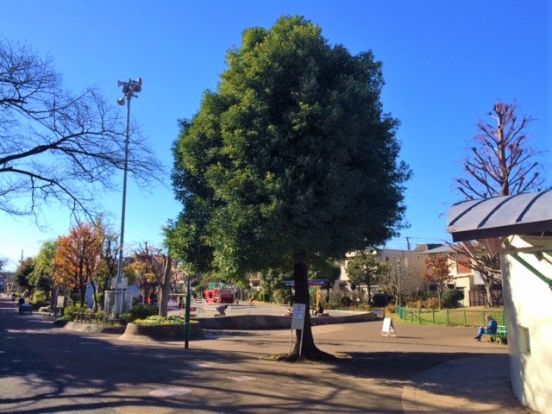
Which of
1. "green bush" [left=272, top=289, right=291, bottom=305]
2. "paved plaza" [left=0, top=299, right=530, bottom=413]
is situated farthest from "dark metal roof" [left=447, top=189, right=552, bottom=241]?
"green bush" [left=272, top=289, right=291, bottom=305]

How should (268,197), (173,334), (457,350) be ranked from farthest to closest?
(173,334) → (457,350) → (268,197)

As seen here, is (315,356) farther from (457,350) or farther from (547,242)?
(547,242)

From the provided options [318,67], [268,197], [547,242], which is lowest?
[547,242]

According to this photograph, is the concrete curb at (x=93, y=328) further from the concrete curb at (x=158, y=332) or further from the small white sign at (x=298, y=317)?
the small white sign at (x=298, y=317)

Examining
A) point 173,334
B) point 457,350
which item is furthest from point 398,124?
point 173,334

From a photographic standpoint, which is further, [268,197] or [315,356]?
[315,356]

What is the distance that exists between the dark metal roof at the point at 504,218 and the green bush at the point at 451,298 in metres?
43.4

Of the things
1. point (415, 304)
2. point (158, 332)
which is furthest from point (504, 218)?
point (415, 304)

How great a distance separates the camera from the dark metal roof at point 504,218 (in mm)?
7984

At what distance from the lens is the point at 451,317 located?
36.8 metres

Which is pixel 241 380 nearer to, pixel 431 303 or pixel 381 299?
pixel 431 303

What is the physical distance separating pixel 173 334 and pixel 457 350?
451 inches

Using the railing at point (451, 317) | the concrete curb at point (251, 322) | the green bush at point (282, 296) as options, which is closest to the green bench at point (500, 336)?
the railing at point (451, 317)

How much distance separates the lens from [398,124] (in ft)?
53.4
